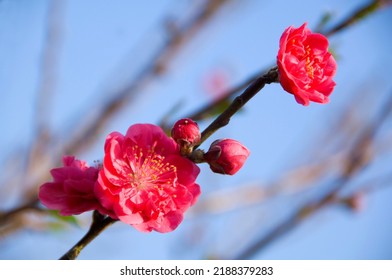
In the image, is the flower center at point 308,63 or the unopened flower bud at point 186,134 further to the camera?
the flower center at point 308,63

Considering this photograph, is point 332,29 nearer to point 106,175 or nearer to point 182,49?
point 106,175

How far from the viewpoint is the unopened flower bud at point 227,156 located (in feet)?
3.60

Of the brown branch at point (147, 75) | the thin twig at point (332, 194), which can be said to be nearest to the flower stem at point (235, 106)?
the thin twig at point (332, 194)

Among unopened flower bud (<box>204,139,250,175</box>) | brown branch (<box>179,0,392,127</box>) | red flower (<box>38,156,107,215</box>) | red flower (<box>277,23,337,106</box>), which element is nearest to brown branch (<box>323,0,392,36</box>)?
brown branch (<box>179,0,392,127</box>)

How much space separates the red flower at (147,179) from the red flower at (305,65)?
0.31 m

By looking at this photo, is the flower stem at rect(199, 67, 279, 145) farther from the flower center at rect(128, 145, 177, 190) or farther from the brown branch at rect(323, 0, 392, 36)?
the brown branch at rect(323, 0, 392, 36)

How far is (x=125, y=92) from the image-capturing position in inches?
112

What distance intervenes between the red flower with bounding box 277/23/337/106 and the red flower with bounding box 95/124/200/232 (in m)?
0.31

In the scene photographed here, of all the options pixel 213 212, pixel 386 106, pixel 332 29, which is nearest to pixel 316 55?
pixel 332 29

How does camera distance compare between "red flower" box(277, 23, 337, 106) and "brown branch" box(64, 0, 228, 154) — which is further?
"brown branch" box(64, 0, 228, 154)

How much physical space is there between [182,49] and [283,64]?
1881mm

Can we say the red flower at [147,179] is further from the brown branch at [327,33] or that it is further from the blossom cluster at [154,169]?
the brown branch at [327,33]

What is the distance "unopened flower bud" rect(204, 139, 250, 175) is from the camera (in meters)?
1.10
